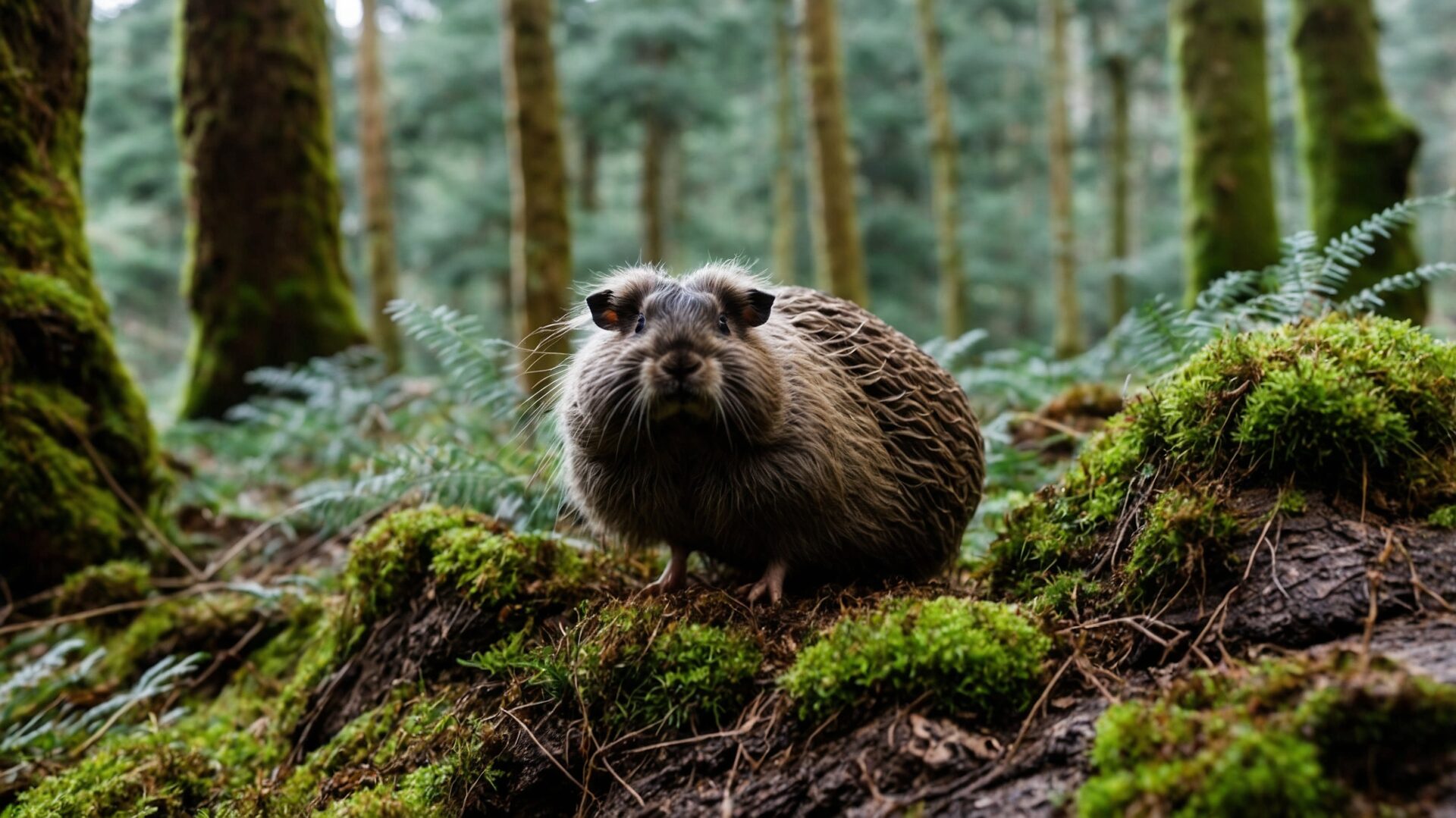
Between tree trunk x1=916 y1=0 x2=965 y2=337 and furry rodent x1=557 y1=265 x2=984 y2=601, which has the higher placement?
tree trunk x1=916 y1=0 x2=965 y2=337

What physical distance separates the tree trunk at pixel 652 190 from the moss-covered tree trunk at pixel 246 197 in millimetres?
11037

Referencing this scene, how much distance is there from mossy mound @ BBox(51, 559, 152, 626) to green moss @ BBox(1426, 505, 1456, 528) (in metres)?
6.27

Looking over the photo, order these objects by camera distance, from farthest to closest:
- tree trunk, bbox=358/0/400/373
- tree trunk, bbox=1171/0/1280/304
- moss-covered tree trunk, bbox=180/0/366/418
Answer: tree trunk, bbox=358/0/400/373 < moss-covered tree trunk, bbox=180/0/366/418 < tree trunk, bbox=1171/0/1280/304

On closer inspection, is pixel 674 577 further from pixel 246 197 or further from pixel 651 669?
pixel 246 197

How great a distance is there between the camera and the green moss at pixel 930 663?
2787 millimetres

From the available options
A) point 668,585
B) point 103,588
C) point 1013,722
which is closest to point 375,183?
point 103,588

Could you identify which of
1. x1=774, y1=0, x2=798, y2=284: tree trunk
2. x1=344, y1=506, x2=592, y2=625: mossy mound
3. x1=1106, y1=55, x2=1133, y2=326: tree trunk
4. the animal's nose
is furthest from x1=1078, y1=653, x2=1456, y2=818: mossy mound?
x1=1106, y1=55, x2=1133, y2=326: tree trunk

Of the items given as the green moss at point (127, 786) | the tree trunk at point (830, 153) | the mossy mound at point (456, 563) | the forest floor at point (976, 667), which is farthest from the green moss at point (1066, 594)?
the tree trunk at point (830, 153)

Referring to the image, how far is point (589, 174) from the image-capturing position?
28000mm

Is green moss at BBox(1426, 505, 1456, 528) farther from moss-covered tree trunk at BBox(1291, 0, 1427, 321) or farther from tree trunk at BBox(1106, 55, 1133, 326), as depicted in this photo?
tree trunk at BBox(1106, 55, 1133, 326)

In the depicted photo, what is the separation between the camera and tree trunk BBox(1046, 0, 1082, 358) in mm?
18953

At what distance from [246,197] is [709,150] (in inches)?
1046

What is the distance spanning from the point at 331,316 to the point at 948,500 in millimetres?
7860

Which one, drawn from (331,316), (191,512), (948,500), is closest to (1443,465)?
(948,500)
